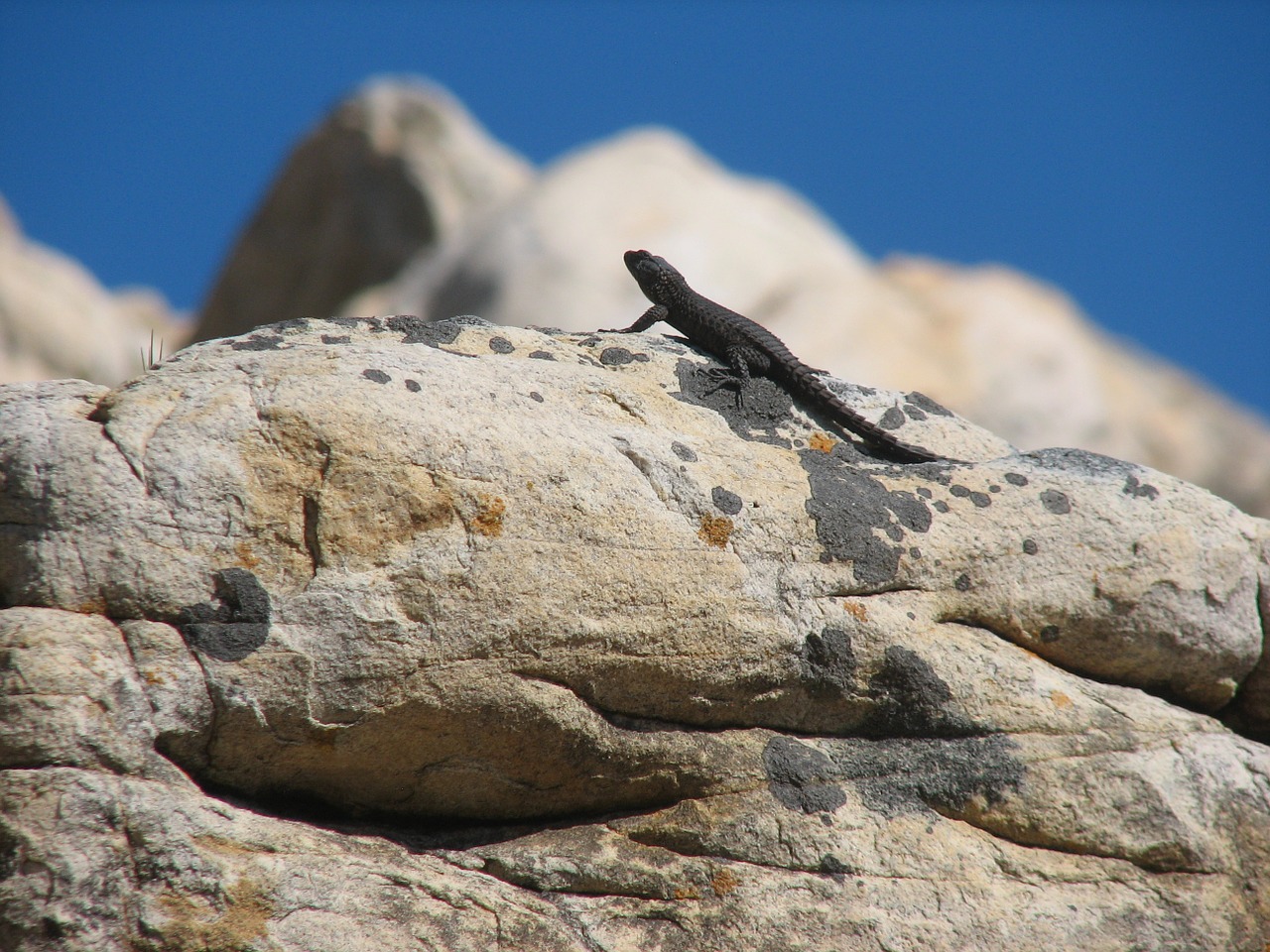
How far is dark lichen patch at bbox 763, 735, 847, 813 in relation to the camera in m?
5.43

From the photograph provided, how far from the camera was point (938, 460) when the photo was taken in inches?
272

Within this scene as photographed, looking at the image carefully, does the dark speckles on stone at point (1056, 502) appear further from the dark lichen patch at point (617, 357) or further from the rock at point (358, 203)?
the rock at point (358, 203)

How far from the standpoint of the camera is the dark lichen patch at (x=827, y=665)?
5637 millimetres

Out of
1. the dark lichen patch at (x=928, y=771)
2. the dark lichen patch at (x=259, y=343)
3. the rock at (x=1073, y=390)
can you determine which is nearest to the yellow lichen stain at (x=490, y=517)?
the dark lichen patch at (x=259, y=343)

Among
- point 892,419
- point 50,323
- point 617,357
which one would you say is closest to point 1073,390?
point 892,419

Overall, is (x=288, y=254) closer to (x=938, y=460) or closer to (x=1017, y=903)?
(x=938, y=460)

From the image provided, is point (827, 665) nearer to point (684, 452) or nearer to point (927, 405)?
point (684, 452)

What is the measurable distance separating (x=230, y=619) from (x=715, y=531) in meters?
2.50

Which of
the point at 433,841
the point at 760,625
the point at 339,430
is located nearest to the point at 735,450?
the point at 760,625

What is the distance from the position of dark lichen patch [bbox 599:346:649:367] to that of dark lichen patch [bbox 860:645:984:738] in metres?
2.46

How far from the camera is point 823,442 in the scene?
6.85 m

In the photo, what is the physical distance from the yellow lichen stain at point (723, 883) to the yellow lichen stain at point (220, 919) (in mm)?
2070

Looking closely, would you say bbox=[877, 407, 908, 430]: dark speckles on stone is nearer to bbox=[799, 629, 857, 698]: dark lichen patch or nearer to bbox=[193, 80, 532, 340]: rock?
bbox=[799, 629, 857, 698]: dark lichen patch

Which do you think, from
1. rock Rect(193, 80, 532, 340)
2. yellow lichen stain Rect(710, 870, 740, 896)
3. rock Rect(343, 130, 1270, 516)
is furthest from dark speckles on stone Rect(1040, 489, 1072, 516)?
rock Rect(193, 80, 532, 340)
